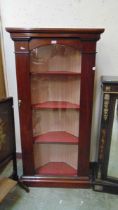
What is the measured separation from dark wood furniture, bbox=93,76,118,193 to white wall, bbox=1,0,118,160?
1.02 ft

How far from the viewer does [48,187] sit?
2094 mm

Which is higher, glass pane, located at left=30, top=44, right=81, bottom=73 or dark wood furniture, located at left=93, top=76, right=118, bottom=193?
glass pane, located at left=30, top=44, right=81, bottom=73

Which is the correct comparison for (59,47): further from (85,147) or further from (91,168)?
(91,168)

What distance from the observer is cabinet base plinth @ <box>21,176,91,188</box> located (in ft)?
6.79

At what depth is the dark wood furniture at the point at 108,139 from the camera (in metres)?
1.72

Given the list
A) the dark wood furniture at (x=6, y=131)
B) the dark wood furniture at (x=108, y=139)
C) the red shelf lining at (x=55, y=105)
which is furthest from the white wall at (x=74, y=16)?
the dark wood furniture at (x=6, y=131)

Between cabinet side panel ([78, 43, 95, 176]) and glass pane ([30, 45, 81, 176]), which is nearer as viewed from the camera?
cabinet side panel ([78, 43, 95, 176])

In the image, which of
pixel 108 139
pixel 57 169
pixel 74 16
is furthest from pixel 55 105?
pixel 74 16

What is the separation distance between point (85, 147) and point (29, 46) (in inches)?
44.9

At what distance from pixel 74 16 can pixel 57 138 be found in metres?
1.29

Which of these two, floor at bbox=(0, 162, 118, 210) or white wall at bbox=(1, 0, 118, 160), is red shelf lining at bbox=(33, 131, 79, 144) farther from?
white wall at bbox=(1, 0, 118, 160)

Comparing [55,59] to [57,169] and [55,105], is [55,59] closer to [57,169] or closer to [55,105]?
[55,105]

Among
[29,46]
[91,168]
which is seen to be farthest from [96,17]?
[91,168]

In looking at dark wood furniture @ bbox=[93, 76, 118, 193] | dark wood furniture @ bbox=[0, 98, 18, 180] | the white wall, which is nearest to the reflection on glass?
dark wood furniture @ bbox=[93, 76, 118, 193]
